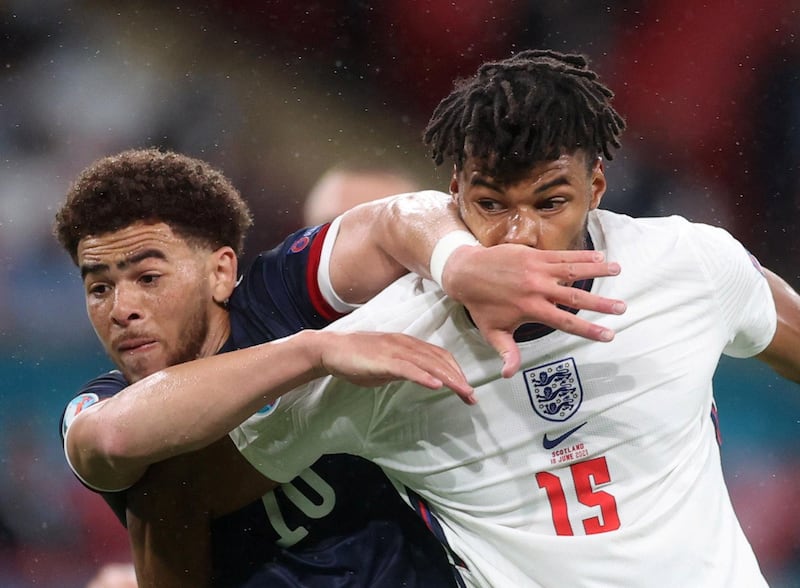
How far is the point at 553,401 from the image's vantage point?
1.41 meters

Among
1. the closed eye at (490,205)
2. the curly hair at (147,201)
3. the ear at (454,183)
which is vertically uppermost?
the curly hair at (147,201)

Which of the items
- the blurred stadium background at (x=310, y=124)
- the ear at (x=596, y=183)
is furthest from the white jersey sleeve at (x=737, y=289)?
the blurred stadium background at (x=310, y=124)

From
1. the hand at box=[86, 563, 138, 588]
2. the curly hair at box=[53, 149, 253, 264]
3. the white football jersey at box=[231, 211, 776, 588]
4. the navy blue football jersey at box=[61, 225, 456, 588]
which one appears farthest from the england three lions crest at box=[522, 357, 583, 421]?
the hand at box=[86, 563, 138, 588]

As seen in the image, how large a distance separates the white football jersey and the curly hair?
1.34ft

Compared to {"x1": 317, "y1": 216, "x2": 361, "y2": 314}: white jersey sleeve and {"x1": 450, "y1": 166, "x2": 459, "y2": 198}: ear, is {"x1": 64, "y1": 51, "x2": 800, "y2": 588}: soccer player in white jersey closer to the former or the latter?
{"x1": 450, "y1": 166, "x2": 459, "y2": 198}: ear

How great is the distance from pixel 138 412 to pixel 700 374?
2.52 feet

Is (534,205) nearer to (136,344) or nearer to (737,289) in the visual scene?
(737,289)

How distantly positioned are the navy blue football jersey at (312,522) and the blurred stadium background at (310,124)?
131 centimetres

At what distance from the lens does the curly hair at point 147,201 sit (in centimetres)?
170

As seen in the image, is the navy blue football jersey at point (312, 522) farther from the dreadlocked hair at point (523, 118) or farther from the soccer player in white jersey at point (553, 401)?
the dreadlocked hair at point (523, 118)

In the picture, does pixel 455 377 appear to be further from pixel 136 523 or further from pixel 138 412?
pixel 136 523

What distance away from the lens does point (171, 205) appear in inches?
67.9

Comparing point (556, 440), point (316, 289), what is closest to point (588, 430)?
point (556, 440)

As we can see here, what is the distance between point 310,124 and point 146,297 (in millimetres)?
1583
